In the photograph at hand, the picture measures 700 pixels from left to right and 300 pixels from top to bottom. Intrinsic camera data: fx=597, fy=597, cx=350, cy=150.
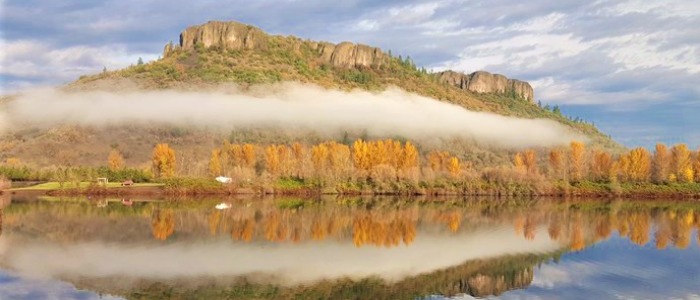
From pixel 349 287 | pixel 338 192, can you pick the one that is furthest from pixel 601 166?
pixel 349 287

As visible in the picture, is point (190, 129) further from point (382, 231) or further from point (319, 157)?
point (382, 231)

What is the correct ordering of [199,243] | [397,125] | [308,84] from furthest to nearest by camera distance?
[308,84], [397,125], [199,243]

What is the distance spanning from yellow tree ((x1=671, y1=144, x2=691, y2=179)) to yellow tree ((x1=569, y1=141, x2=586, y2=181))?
51.6ft

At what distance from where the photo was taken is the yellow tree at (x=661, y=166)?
106 m

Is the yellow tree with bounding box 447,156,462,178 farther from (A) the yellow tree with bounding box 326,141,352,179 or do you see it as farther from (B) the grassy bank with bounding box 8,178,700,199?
(A) the yellow tree with bounding box 326,141,352,179

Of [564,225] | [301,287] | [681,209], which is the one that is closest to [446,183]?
[681,209]

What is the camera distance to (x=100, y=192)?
81062 millimetres

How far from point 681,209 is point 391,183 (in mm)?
40368

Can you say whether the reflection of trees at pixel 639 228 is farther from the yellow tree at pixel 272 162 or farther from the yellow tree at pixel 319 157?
the yellow tree at pixel 272 162

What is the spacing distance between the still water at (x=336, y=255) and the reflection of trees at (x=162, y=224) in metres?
0.09

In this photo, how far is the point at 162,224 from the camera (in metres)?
45.7

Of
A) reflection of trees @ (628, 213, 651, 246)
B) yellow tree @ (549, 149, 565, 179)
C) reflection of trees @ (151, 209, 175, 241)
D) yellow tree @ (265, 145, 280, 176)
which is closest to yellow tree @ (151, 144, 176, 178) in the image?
yellow tree @ (265, 145, 280, 176)

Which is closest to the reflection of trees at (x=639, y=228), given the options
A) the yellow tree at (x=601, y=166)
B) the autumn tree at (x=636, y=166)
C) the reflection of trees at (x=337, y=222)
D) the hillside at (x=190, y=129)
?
the reflection of trees at (x=337, y=222)

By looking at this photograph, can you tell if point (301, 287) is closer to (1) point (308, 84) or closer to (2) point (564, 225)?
(2) point (564, 225)
